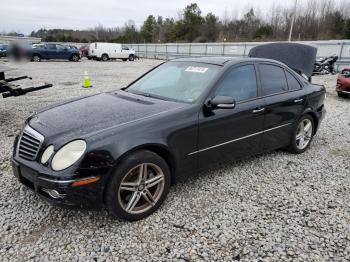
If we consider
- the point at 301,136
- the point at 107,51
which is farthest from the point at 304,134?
the point at 107,51

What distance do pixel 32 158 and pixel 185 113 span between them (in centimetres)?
152

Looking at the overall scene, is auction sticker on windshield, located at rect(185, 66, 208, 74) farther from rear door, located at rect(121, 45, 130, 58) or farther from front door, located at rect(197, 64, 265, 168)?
rear door, located at rect(121, 45, 130, 58)

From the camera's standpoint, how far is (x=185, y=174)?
316cm

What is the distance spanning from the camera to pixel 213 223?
9.32ft

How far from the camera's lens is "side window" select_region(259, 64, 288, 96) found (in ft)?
12.9

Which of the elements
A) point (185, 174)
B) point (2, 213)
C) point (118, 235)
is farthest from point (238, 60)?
point (2, 213)

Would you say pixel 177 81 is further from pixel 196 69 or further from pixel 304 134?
pixel 304 134

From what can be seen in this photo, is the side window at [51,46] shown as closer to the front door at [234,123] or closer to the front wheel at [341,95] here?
the front wheel at [341,95]

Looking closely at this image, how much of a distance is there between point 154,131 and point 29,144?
1192mm

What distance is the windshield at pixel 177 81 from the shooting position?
3.35 meters

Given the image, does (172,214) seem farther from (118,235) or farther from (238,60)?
(238,60)

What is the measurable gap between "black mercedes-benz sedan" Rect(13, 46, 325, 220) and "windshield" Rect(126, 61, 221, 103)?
Result: 1 centimetres

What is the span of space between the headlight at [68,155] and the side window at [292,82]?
323 centimetres

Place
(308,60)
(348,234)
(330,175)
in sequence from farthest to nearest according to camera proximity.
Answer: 1. (308,60)
2. (330,175)
3. (348,234)
